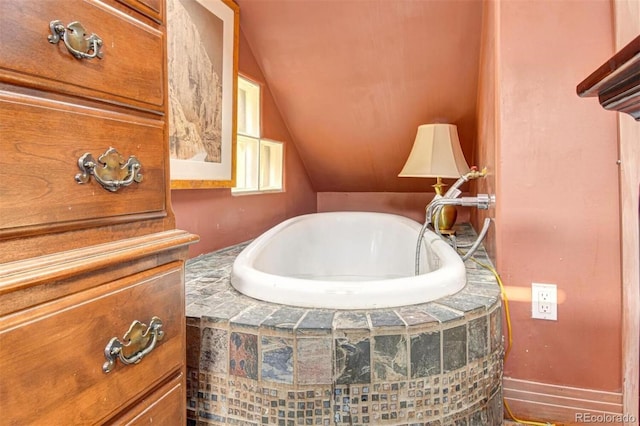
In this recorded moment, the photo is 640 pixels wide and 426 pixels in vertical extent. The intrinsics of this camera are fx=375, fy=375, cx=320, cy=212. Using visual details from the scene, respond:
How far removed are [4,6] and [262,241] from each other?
1.31m

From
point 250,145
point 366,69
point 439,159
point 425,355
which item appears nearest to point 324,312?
point 425,355

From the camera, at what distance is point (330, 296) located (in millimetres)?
996

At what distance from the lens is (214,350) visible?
0.91 m

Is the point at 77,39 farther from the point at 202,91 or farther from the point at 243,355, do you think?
the point at 202,91

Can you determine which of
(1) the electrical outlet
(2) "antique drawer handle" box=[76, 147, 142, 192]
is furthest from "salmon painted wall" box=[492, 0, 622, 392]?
(2) "antique drawer handle" box=[76, 147, 142, 192]

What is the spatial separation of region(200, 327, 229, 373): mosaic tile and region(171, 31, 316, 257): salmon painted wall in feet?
2.64

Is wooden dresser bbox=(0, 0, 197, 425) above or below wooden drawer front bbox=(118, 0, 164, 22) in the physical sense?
below

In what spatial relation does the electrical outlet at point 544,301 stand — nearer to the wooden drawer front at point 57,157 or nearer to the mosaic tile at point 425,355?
the mosaic tile at point 425,355

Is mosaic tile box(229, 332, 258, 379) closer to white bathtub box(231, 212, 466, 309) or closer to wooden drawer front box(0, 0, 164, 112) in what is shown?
white bathtub box(231, 212, 466, 309)

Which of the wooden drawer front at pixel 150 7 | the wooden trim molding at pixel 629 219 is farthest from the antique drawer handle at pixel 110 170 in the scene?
the wooden trim molding at pixel 629 219

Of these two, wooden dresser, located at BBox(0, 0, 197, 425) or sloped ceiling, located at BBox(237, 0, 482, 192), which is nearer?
wooden dresser, located at BBox(0, 0, 197, 425)

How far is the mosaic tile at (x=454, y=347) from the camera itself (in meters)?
0.90

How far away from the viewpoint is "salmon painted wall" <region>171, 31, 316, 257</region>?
171 cm

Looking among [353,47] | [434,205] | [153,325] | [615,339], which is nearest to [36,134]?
[153,325]
